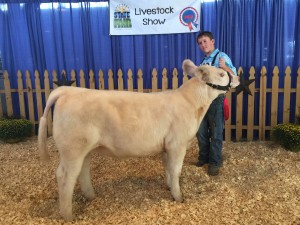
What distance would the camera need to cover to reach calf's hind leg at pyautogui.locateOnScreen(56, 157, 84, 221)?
3166 mm

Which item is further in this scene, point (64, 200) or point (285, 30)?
point (285, 30)

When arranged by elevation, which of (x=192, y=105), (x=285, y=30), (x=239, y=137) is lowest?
(x=239, y=137)

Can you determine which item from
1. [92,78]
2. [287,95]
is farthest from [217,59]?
[92,78]

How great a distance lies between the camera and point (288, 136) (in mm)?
5375

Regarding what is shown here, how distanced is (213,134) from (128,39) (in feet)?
10.4

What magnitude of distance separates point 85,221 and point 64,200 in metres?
0.33

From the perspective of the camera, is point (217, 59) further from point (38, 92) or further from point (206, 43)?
point (38, 92)

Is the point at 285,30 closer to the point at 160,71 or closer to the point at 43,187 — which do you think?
the point at 160,71

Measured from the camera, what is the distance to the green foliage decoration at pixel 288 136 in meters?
5.30

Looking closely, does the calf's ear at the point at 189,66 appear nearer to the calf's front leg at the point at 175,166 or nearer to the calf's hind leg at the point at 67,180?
the calf's front leg at the point at 175,166

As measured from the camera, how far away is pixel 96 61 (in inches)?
270

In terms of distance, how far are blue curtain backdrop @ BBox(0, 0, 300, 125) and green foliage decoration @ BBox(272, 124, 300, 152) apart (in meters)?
0.84

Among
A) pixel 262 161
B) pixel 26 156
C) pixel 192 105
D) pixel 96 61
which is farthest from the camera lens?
pixel 96 61

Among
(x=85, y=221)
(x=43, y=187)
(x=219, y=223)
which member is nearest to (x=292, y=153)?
(x=219, y=223)
